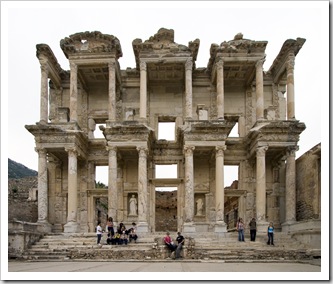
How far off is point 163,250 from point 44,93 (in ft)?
36.8

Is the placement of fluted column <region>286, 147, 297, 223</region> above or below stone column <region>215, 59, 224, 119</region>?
below

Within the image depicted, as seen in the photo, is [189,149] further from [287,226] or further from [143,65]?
[287,226]

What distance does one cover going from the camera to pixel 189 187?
70.8ft

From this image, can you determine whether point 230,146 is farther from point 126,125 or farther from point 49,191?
point 49,191

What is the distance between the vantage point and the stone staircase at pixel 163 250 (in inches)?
652

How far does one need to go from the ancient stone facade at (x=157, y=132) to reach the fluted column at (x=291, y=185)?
2.0 inches

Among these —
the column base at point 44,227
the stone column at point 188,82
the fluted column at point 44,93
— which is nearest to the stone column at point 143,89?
the stone column at point 188,82

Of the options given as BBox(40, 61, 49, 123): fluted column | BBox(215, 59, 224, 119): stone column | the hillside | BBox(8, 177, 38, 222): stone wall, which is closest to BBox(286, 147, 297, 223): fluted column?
BBox(215, 59, 224, 119): stone column

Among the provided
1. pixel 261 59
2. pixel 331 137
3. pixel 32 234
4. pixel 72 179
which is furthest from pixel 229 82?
pixel 331 137

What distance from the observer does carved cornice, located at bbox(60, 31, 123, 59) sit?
914 inches

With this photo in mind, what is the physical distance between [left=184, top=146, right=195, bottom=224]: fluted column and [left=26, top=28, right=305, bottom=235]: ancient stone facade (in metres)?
0.05

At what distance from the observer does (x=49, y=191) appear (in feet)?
79.9

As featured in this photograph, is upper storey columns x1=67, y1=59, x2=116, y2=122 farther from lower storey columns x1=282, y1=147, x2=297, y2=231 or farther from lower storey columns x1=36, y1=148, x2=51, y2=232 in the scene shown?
lower storey columns x1=282, y1=147, x2=297, y2=231

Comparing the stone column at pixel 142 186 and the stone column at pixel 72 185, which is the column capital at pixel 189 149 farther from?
the stone column at pixel 72 185
